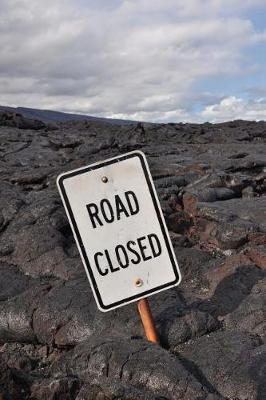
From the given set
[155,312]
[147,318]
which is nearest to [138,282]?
[147,318]

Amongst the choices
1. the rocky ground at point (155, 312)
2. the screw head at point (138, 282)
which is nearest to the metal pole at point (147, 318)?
the rocky ground at point (155, 312)

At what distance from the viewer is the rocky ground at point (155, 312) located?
554 centimetres

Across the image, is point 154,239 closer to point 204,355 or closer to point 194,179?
point 204,355

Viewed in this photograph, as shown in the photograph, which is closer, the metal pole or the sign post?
the sign post

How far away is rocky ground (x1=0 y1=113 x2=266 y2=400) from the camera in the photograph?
5543 mm

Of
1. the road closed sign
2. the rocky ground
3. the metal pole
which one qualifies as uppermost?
the road closed sign

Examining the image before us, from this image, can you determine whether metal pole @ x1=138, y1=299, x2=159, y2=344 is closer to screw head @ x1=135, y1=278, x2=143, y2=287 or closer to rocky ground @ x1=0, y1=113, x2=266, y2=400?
rocky ground @ x1=0, y1=113, x2=266, y2=400

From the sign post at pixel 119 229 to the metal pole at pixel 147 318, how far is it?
62cm

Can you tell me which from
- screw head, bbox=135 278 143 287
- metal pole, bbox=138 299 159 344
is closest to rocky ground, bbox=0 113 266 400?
metal pole, bbox=138 299 159 344

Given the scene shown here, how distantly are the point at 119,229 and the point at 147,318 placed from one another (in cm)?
135

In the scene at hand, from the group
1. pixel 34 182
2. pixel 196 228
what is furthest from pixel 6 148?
pixel 196 228

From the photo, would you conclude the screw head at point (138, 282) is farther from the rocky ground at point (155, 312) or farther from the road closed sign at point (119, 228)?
the rocky ground at point (155, 312)

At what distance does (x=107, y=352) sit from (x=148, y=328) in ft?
2.13

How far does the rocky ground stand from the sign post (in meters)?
1.09
